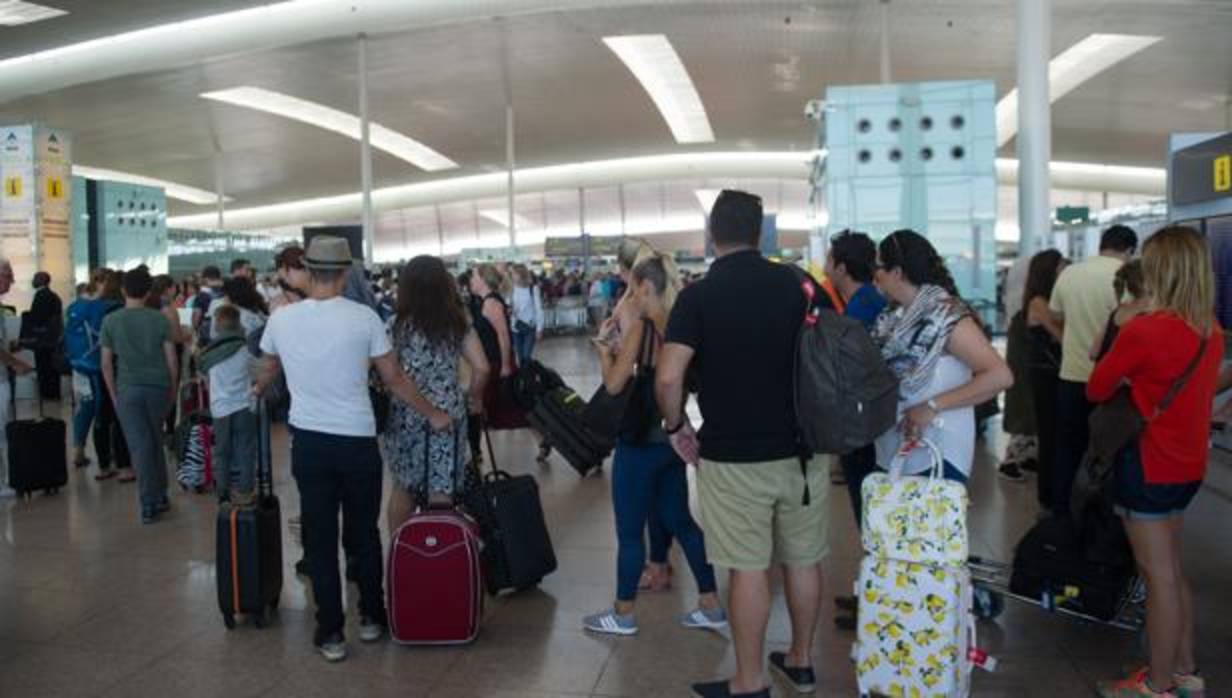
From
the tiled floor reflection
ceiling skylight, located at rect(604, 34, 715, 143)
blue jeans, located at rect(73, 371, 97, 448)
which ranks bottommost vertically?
the tiled floor reflection

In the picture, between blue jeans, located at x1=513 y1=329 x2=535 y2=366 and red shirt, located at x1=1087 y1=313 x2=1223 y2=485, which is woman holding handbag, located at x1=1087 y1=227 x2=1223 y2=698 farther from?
blue jeans, located at x1=513 y1=329 x2=535 y2=366

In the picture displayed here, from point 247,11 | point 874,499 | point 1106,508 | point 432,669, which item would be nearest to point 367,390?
point 432,669

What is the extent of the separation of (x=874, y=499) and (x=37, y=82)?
898 inches

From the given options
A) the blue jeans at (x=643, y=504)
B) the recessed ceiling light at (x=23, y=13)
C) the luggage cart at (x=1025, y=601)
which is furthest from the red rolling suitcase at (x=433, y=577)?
the recessed ceiling light at (x=23, y=13)

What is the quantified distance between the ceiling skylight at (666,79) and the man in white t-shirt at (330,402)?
1764 centimetres

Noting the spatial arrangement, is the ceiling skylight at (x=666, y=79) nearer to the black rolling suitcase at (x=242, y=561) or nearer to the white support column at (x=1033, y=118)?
the white support column at (x=1033, y=118)

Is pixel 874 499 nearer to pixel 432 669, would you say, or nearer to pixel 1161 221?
pixel 432 669

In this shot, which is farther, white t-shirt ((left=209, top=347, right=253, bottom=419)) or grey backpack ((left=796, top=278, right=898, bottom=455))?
white t-shirt ((left=209, top=347, right=253, bottom=419))

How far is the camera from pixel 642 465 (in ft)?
13.2

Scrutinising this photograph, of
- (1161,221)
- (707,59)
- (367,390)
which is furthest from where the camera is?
(707,59)

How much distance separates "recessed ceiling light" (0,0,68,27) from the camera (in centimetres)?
1488

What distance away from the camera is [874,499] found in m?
3.21

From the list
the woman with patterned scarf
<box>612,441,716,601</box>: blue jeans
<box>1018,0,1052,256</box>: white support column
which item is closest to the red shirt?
the woman with patterned scarf

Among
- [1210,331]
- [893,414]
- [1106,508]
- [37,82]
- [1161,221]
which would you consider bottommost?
[1106,508]
